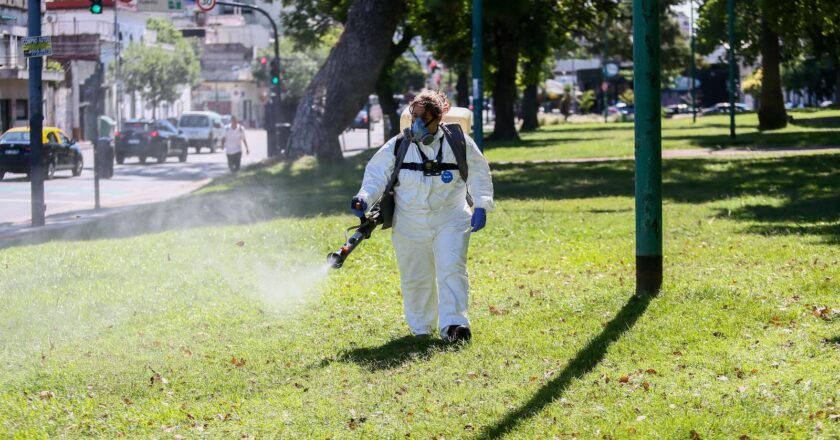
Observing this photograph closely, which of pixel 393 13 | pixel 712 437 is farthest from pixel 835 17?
pixel 712 437

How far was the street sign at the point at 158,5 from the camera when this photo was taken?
47125 mm

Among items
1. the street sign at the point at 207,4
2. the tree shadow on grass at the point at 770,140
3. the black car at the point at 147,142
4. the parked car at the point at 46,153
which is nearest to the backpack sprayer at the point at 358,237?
the parked car at the point at 46,153

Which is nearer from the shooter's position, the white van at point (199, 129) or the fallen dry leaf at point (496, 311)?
the fallen dry leaf at point (496, 311)

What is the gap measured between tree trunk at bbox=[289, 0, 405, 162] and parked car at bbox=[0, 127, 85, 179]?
6910mm

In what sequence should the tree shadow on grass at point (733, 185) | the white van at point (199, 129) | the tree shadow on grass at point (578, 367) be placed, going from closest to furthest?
the tree shadow on grass at point (578, 367) < the tree shadow on grass at point (733, 185) < the white van at point (199, 129)

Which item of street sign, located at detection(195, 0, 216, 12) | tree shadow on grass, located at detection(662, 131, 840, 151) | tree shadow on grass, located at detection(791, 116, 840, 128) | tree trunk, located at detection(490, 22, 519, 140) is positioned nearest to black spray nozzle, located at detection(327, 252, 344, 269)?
tree shadow on grass, located at detection(662, 131, 840, 151)

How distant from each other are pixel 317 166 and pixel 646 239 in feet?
65.3

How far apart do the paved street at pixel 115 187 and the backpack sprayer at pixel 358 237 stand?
46.3ft

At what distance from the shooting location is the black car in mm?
42688

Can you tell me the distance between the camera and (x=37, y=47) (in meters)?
19.0

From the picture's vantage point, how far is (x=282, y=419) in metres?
6.70

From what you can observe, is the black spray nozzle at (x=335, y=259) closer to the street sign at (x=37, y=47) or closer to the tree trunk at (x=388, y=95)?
the street sign at (x=37, y=47)

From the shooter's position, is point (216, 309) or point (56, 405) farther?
point (216, 309)

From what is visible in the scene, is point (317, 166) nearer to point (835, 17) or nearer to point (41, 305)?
point (835, 17)
